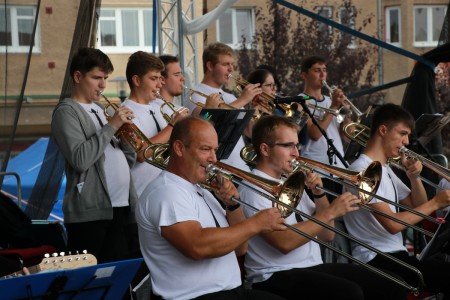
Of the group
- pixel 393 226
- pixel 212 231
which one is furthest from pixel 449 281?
pixel 212 231

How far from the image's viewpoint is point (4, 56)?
7309 mm

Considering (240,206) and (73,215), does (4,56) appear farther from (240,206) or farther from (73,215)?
(240,206)

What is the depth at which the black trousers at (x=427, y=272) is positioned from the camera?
616 cm

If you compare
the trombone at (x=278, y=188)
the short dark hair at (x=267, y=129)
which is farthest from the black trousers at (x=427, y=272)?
the short dark hair at (x=267, y=129)

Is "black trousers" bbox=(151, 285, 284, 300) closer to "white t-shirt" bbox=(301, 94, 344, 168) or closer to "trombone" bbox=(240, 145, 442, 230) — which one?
"trombone" bbox=(240, 145, 442, 230)

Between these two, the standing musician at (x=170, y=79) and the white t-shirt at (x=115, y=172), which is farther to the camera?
the standing musician at (x=170, y=79)

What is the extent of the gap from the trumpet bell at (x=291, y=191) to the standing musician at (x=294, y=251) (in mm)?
226

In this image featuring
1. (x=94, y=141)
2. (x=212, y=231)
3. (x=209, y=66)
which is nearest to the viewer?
(x=212, y=231)

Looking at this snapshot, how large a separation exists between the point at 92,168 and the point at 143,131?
2.19 ft

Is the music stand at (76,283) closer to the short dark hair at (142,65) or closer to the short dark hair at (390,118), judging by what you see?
the short dark hair at (142,65)

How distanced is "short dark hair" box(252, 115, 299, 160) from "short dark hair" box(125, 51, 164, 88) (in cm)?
112

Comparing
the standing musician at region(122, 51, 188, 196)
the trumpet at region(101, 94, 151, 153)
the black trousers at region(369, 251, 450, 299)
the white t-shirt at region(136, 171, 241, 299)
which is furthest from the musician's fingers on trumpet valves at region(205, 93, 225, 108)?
the white t-shirt at region(136, 171, 241, 299)

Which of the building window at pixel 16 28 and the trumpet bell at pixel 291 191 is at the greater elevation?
the building window at pixel 16 28

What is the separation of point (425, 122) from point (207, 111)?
2.53 m
